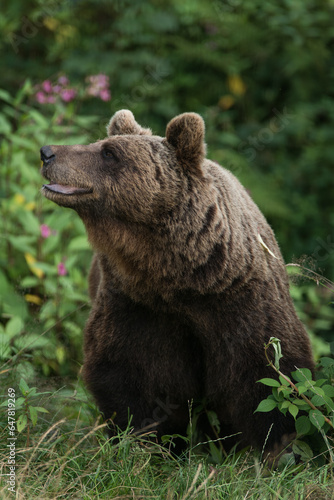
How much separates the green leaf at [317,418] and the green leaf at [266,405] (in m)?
0.19

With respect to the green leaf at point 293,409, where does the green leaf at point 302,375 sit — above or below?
above

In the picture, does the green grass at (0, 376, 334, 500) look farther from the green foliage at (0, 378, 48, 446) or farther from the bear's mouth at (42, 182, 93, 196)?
the bear's mouth at (42, 182, 93, 196)

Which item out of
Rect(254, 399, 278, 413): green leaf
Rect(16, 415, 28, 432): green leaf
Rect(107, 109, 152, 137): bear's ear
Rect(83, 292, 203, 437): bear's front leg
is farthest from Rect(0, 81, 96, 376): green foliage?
Rect(254, 399, 278, 413): green leaf

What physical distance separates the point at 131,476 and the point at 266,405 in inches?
29.4

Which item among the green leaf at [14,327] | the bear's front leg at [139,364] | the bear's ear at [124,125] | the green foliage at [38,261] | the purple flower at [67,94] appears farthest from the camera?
the purple flower at [67,94]

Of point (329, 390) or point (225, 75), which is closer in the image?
point (329, 390)

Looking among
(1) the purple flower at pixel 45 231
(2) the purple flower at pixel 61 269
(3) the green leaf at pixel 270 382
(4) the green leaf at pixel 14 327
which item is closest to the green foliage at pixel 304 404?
(3) the green leaf at pixel 270 382

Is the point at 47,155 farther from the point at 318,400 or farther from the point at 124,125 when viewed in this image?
the point at 318,400

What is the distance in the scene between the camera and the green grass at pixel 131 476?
315cm

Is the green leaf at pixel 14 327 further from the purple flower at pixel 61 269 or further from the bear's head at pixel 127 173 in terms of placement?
the bear's head at pixel 127 173

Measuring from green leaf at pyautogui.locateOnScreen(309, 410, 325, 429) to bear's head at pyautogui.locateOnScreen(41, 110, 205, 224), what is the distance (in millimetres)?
1257

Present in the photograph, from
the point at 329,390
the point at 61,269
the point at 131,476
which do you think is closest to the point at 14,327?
the point at 61,269

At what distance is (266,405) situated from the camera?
11.4 ft

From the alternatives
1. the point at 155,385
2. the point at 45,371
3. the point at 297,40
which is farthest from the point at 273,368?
the point at 297,40
